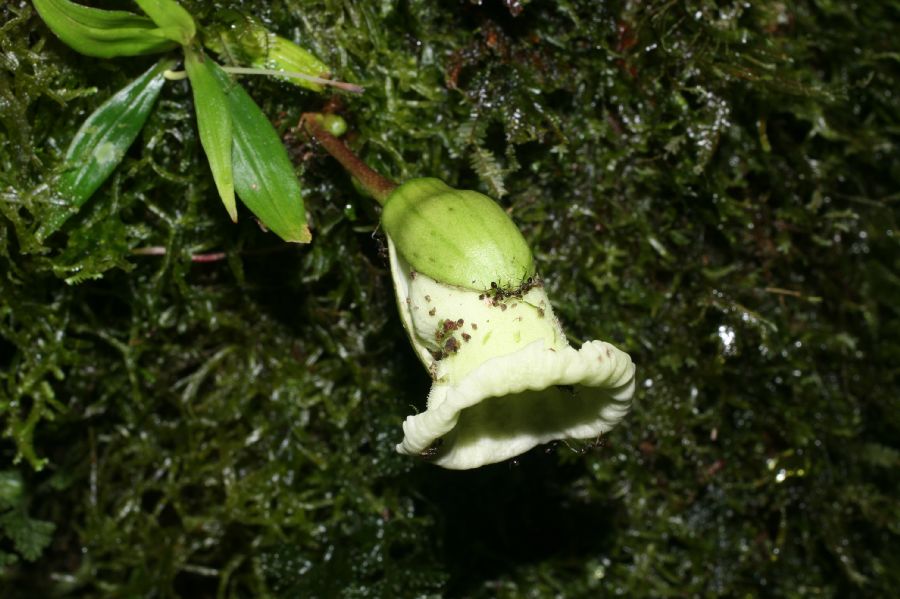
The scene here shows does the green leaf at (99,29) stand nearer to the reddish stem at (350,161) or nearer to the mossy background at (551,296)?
the mossy background at (551,296)

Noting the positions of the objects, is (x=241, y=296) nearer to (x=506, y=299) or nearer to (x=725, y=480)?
(x=506, y=299)

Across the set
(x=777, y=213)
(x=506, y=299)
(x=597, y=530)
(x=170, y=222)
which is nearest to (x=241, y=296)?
(x=170, y=222)

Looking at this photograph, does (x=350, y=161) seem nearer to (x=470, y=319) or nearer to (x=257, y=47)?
(x=257, y=47)

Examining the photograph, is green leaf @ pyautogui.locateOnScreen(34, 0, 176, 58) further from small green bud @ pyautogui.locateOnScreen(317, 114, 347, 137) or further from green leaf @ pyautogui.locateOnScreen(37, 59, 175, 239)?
small green bud @ pyautogui.locateOnScreen(317, 114, 347, 137)

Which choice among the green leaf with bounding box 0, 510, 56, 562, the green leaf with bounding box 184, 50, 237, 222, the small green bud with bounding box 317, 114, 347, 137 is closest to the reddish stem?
the small green bud with bounding box 317, 114, 347, 137

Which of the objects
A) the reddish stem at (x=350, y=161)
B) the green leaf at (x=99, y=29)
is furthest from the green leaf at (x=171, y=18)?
the reddish stem at (x=350, y=161)
